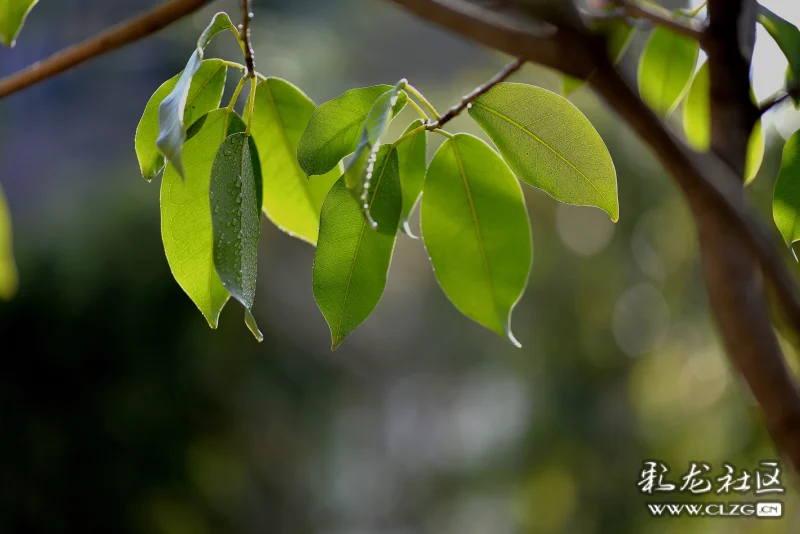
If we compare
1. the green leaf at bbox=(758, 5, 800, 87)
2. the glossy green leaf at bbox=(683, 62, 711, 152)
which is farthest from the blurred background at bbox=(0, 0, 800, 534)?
the green leaf at bbox=(758, 5, 800, 87)

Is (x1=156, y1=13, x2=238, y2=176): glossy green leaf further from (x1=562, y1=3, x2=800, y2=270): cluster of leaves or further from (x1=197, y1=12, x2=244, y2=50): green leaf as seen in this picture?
(x1=562, y1=3, x2=800, y2=270): cluster of leaves

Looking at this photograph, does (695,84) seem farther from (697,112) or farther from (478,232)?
(478,232)

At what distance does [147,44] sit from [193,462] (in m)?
1.40

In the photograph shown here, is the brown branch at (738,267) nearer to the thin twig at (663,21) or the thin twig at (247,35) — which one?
the thin twig at (663,21)

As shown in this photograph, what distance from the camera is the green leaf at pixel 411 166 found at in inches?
12.6

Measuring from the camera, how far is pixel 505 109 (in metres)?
0.30

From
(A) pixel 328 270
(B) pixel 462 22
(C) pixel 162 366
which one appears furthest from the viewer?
(C) pixel 162 366

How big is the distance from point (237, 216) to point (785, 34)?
247 millimetres

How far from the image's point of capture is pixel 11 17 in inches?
13.8

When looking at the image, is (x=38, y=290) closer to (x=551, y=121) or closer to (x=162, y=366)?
(x=162, y=366)

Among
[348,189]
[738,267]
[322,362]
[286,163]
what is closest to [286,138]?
[286,163]

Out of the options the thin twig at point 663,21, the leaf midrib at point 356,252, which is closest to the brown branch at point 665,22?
the thin twig at point 663,21

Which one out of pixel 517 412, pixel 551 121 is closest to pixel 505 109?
pixel 551 121

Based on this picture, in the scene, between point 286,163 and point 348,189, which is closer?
point 348,189
